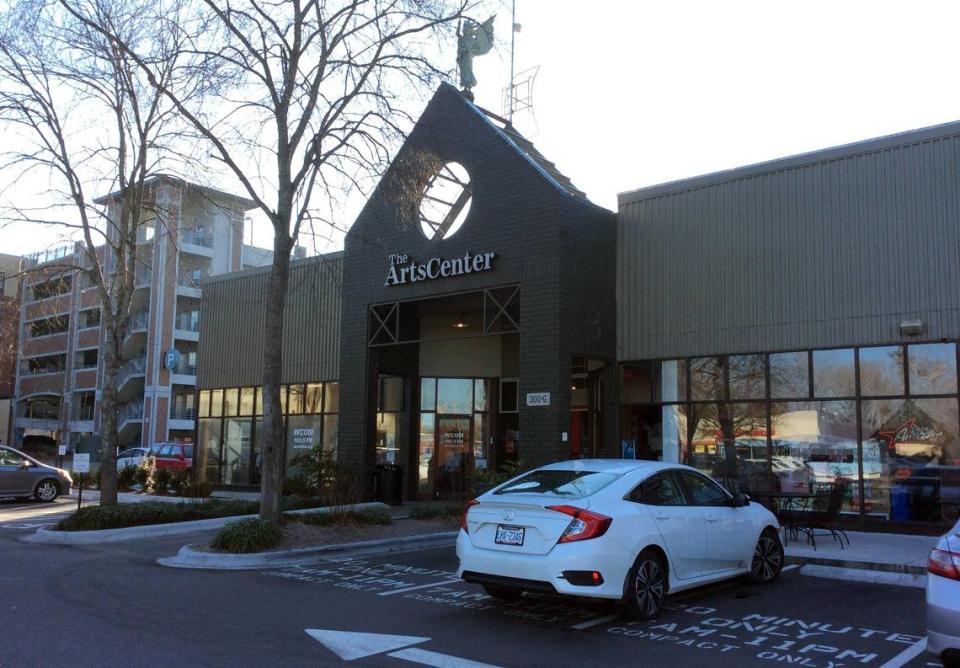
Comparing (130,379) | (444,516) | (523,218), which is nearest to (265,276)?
(523,218)

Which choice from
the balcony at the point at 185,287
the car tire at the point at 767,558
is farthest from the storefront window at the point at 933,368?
the balcony at the point at 185,287

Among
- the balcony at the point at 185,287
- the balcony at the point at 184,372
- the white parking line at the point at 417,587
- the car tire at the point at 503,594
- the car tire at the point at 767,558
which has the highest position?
the balcony at the point at 185,287

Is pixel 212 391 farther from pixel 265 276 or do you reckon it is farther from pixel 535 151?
pixel 535 151

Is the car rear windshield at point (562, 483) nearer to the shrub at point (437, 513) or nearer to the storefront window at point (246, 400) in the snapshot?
the shrub at point (437, 513)

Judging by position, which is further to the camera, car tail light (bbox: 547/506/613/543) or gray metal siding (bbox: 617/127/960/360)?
gray metal siding (bbox: 617/127/960/360)

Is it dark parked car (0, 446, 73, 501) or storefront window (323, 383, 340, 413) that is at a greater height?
storefront window (323, 383, 340, 413)

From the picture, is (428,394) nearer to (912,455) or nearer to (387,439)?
(387,439)

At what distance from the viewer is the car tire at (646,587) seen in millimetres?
7660

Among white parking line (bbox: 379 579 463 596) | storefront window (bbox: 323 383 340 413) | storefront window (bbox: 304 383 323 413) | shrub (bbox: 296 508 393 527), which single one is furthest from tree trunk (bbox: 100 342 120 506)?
white parking line (bbox: 379 579 463 596)

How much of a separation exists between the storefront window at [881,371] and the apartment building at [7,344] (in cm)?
3990

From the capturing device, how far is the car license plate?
25.4 feet

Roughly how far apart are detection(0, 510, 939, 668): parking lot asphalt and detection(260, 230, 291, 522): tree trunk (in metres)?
2.49

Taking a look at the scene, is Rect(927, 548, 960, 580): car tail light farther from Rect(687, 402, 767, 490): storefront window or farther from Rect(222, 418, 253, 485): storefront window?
Rect(222, 418, 253, 485): storefront window

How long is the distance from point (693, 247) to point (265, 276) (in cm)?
1365
